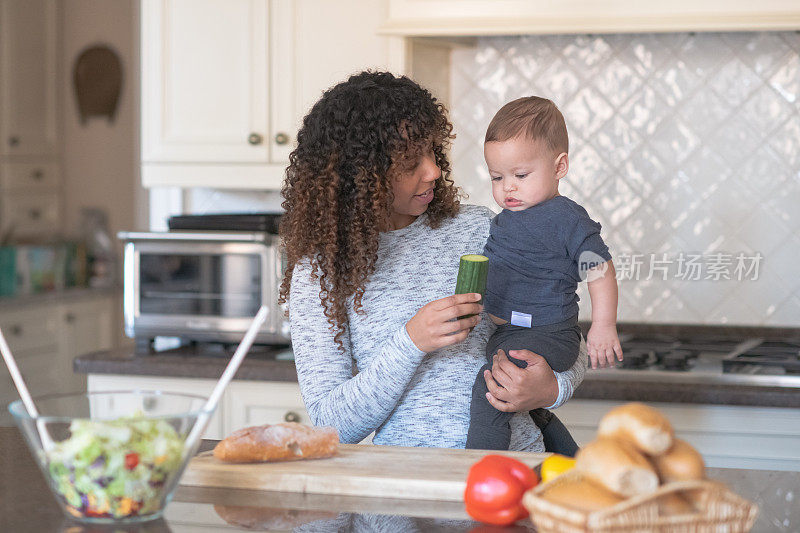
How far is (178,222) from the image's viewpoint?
A: 8.37 feet

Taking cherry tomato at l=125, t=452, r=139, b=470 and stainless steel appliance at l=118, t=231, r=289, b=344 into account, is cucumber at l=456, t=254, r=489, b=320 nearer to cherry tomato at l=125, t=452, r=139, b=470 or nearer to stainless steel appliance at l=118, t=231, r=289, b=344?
cherry tomato at l=125, t=452, r=139, b=470

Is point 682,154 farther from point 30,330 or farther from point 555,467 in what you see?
point 30,330

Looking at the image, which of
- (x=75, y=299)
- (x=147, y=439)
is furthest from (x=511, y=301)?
(x=75, y=299)

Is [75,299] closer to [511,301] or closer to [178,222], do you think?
[178,222]

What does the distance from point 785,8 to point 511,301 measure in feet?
3.82

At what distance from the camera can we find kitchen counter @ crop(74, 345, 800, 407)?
2.06 m

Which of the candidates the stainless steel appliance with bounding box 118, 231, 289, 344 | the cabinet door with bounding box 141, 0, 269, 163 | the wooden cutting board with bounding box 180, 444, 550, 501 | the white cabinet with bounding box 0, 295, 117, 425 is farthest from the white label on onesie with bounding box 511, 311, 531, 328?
the white cabinet with bounding box 0, 295, 117, 425

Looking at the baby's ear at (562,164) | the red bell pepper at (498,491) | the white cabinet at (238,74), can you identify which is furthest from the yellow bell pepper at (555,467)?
the white cabinet at (238,74)

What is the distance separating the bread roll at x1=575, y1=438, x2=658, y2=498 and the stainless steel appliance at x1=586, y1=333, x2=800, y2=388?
1343 mm

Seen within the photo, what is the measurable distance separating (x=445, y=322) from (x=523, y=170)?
363mm

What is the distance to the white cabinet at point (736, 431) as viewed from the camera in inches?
81.6

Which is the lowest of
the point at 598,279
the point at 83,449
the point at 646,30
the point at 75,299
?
the point at 75,299

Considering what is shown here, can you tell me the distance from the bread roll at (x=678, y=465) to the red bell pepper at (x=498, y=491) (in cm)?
17

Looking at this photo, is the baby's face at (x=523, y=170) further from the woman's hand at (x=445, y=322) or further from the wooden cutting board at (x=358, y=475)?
the wooden cutting board at (x=358, y=475)
